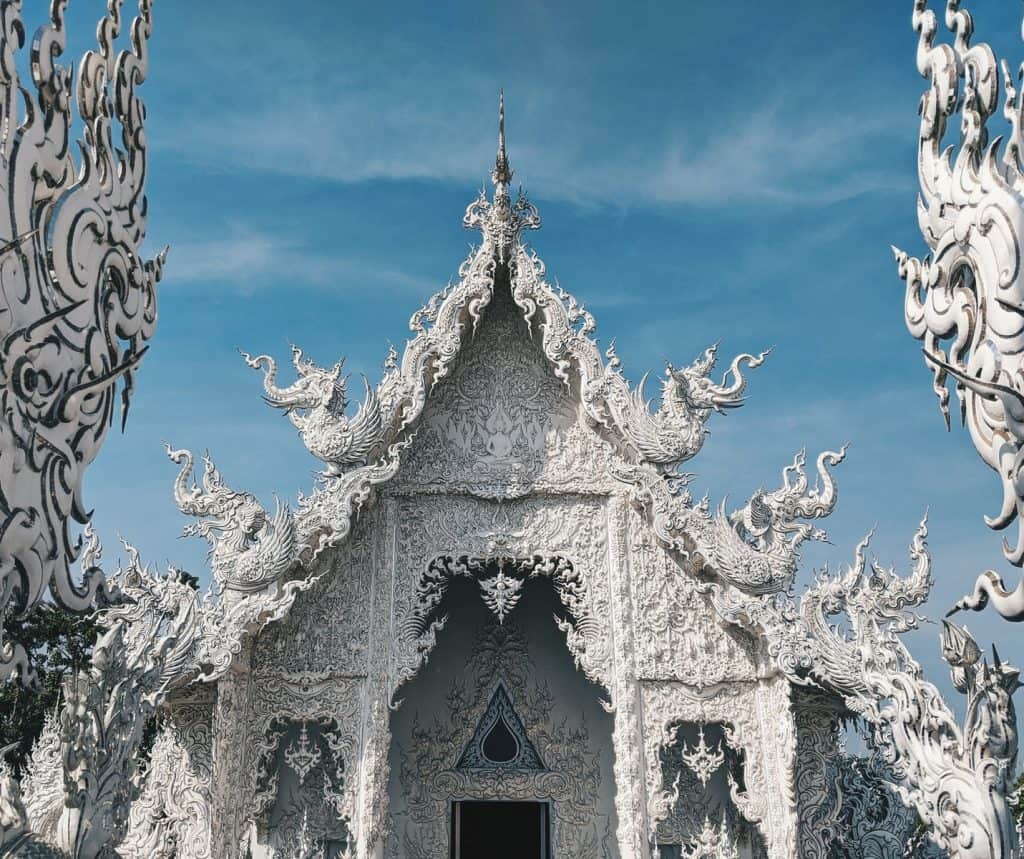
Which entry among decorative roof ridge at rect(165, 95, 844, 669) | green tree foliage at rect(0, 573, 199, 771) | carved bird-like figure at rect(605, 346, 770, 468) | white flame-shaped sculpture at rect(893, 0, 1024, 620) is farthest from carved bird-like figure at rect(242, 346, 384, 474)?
green tree foliage at rect(0, 573, 199, 771)

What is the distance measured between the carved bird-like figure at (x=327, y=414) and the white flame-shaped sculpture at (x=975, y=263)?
3459mm

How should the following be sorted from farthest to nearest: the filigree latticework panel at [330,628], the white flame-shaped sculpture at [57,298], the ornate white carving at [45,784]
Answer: the filigree latticework panel at [330,628] → the ornate white carving at [45,784] → the white flame-shaped sculpture at [57,298]

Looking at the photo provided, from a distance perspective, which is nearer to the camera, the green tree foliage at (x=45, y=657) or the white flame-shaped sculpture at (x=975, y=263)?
the white flame-shaped sculpture at (x=975, y=263)

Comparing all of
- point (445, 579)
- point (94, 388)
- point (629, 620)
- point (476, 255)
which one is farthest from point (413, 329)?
point (94, 388)

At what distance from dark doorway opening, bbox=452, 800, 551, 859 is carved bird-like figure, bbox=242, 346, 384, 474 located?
288 centimetres

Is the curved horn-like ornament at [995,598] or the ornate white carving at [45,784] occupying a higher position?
the curved horn-like ornament at [995,598]

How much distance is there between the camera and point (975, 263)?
490cm

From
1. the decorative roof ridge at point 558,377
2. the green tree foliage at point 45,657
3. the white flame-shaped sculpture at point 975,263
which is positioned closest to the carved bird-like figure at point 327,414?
the decorative roof ridge at point 558,377

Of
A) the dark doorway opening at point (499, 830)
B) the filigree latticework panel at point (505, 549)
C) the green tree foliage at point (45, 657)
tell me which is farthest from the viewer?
the green tree foliage at point (45, 657)

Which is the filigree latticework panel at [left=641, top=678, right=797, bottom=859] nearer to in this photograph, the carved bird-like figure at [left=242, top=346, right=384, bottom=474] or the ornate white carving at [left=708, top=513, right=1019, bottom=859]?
the ornate white carving at [left=708, top=513, right=1019, bottom=859]

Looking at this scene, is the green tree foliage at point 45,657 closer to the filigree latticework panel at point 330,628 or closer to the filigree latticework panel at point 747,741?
the filigree latticework panel at point 330,628

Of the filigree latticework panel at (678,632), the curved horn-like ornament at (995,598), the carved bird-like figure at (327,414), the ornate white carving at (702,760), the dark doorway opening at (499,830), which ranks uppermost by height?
the carved bird-like figure at (327,414)

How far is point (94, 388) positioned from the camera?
15.6 feet

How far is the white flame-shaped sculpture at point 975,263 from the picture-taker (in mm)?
4547
